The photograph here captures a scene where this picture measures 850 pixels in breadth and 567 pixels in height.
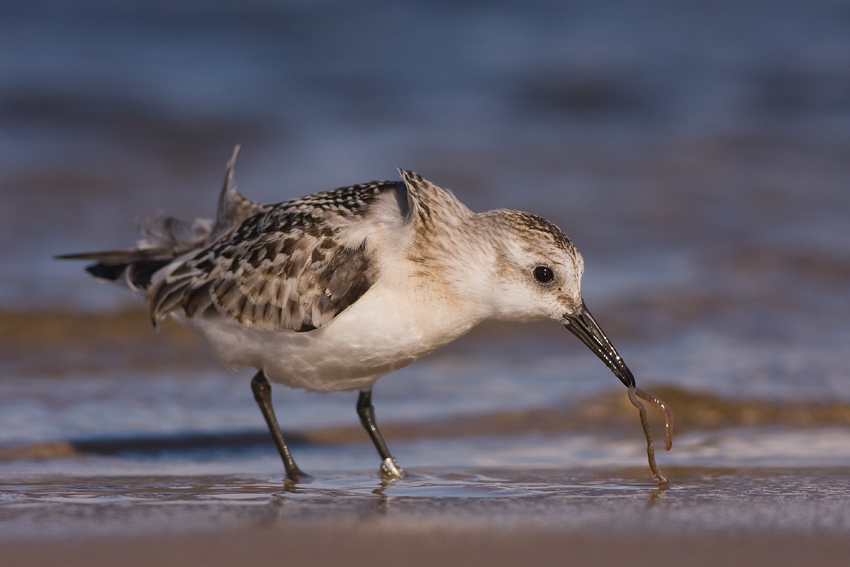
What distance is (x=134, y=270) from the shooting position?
20.1ft

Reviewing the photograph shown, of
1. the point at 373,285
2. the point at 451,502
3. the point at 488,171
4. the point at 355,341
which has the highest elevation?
the point at 488,171

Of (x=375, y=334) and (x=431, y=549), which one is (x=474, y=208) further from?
(x=431, y=549)

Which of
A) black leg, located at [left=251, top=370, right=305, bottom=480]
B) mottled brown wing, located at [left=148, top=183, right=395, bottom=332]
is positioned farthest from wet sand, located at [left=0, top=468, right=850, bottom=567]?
mottled brown wing, located at [left=148, top=183, right=395, bottom=332]

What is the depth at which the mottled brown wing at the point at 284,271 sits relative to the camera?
16.6 feet

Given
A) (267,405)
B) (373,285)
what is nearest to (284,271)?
(373,285)

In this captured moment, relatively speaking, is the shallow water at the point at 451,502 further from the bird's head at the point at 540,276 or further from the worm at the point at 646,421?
the bird's head at the point at 540,276

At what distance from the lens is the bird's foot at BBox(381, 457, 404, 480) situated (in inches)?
215

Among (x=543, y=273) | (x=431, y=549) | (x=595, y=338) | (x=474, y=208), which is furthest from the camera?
(x=474, y=208)

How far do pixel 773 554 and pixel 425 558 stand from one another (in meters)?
1.25

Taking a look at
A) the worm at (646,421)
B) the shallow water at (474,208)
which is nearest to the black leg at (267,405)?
the shallow water at (474,208)

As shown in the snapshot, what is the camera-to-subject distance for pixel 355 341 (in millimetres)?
5031

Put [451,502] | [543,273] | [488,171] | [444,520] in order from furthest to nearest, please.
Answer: [488,171]
[543,273]
[451,502]
[444,520]

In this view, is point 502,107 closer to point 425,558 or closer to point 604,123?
point 604,123

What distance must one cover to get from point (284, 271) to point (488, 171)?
7.37 metres
